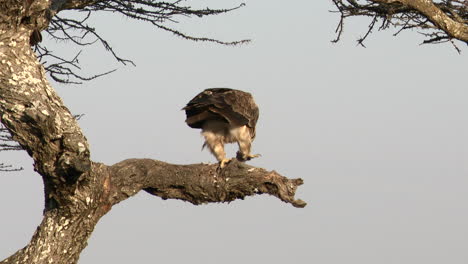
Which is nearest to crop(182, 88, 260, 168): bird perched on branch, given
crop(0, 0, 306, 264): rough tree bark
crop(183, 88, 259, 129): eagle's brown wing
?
crop(183, 88, 259, 129): eagle's brown wing

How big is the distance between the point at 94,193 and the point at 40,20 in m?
1.59

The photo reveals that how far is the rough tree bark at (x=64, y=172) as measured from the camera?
628cm

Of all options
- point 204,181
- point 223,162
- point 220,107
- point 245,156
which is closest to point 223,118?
point 220,107

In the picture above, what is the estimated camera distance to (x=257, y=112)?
28.0ft

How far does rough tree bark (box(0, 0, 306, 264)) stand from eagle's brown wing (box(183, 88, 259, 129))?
490 millimetres

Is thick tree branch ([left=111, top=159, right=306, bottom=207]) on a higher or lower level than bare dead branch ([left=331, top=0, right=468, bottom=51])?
lower

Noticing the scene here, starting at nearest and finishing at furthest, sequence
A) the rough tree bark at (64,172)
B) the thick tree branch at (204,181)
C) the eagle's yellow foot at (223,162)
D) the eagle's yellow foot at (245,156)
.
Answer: the rough tree bark at (64,172) < the thick tree branch at (204,181) < the eagle's yellow foot at (223,162) < the eagle's yellow foot at (245,156)

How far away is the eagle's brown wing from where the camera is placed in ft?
25.0

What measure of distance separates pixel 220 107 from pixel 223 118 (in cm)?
15

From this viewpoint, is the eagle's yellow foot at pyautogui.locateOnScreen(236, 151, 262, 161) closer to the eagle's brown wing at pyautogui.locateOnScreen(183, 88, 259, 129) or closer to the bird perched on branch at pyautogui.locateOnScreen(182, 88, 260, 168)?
the bird perched on branch at pyautogui.locateOnScreen(182, 88, 260, 168)

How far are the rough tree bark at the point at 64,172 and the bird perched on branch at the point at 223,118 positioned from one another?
343 mm

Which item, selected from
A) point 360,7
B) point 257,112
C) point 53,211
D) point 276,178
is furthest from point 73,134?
point 360,7

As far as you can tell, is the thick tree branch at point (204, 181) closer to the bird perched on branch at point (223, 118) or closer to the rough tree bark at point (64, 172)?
the rough tree bark at point (64, 172)

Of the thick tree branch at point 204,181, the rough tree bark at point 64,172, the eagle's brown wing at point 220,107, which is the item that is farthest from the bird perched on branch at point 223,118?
the rough tree bark at point 64,172
